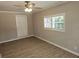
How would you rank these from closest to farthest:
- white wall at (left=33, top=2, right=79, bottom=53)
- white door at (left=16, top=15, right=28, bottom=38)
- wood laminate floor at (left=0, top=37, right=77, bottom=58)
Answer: white wall at (left=33, top=2, right=79, bottom=53) < wood laminate floor at (left=0, top=37, right=77, bottom=58) < white door at (left=16, top=15, right=28, bottom=38)

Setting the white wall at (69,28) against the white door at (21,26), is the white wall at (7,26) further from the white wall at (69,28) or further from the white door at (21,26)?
the white wall at (69,28)

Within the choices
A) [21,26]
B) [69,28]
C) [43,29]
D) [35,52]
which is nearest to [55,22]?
[69,28]

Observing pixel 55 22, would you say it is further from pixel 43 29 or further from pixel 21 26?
pixel 21 26

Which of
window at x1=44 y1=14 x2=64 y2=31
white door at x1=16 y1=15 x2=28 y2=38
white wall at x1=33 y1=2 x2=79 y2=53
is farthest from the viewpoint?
white door at x1=16 y1=15 x2=28 y2=38

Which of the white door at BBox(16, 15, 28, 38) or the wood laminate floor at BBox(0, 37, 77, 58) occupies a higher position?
the white door at BBox(16, 15, 28, 38)

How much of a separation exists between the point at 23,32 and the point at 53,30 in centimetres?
312

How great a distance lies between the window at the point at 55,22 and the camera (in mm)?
4133

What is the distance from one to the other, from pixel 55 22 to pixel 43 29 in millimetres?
1321

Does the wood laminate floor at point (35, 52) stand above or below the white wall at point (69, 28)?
below

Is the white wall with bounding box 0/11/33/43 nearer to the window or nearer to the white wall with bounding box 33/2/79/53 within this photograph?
the window

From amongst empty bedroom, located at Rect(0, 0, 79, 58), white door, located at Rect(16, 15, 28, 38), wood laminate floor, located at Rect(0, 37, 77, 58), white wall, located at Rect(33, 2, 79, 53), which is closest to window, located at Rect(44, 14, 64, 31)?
empty bedroom, located at Rect(0, 0, 79, 58)

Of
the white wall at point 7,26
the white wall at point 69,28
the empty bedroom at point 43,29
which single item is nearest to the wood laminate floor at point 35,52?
the empty bedroom at point 43,29

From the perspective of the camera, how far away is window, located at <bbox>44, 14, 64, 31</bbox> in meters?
4.13

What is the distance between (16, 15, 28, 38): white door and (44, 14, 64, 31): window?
7.36 ft
